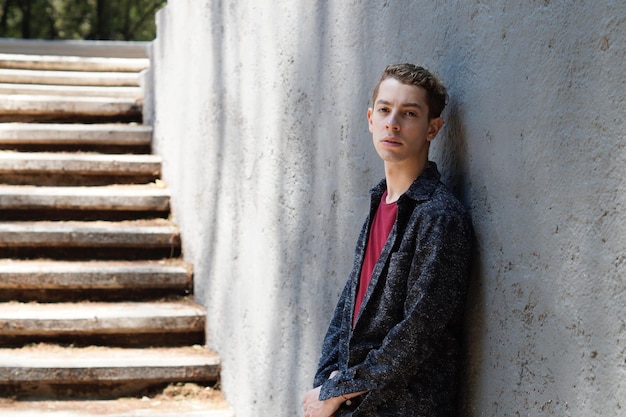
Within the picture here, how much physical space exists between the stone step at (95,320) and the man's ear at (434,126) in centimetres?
297

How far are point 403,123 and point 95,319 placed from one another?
3.09 meters

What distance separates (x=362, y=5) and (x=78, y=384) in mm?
2628

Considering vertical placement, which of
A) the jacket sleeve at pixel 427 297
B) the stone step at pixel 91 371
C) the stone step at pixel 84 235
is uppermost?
the jacket sleeve at pixel 427 297

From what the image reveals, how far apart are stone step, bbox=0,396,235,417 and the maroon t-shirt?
2.26 meters

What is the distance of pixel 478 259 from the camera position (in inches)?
78.0

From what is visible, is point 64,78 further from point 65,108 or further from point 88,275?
point 88,275

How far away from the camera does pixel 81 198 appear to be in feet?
18.8

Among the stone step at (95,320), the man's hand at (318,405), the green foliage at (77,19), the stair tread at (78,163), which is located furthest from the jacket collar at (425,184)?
the green foliage at (77,19)

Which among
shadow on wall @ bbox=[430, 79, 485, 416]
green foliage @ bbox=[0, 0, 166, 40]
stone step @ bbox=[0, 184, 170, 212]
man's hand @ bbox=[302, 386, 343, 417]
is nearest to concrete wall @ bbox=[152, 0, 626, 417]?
shadow on wall @ bbox=[430, 79, 485, 416]

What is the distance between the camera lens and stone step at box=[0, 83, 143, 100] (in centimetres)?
698

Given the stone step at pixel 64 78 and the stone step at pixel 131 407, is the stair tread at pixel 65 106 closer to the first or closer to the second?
the stone step at pixel 64 78

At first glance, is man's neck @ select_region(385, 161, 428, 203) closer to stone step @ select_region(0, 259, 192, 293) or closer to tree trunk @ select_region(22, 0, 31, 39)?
stone step @ select_region(0, 259, 192, 293)

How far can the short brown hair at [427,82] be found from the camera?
2078 millimetres

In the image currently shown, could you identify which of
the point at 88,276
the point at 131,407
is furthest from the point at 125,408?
the point at 88,276
